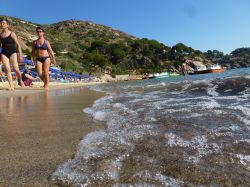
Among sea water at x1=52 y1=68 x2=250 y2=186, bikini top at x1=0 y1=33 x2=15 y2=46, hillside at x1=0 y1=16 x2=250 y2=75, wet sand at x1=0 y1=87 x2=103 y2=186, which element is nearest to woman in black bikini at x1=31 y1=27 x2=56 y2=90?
bikini top at x1=0 y1=33 x2=15 y2=46

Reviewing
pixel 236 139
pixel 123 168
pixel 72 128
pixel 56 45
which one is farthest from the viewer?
pixel 56 45

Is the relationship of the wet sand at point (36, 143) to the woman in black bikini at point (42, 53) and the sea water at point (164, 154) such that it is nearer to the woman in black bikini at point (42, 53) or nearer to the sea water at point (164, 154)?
the sea water at point (164, 154)

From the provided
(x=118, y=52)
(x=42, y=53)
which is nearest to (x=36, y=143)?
(x=42, y=53)

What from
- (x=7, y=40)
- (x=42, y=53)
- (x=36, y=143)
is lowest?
(x=36, y=143)

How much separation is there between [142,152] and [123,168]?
1.08ft

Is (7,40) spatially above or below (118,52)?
below

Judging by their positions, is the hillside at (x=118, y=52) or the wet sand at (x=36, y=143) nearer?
the wet sand at (x=36, y=143)

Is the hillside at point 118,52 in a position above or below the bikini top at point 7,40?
above

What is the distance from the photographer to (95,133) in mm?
2826

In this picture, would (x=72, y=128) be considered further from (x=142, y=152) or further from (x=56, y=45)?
(x=56, y=45)

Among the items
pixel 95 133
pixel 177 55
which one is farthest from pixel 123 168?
pixel 177 55

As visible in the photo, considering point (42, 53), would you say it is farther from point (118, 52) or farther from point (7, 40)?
point (118, 52)

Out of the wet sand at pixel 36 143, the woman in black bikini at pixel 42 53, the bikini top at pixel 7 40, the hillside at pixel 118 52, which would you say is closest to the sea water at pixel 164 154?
the wet sand at pixel 36 143

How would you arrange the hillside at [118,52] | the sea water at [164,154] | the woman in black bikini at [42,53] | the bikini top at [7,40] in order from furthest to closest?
1. the hillside at [118,52]
2. the woman in black bikini at [42,53]
3. the bikini top at [7,40]
4. the sea water at [164,154]
